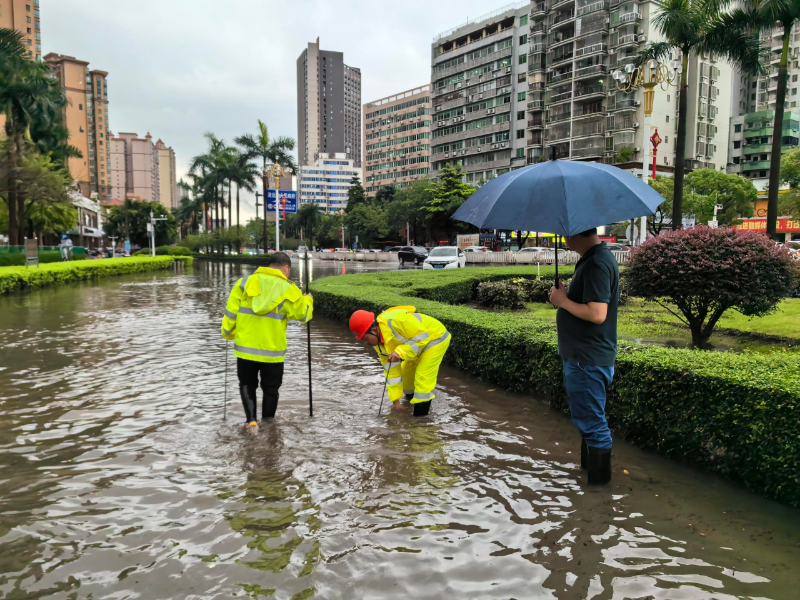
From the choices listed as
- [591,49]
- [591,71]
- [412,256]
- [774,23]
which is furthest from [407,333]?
[591,49]

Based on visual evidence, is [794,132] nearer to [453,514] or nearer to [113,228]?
[453,514]

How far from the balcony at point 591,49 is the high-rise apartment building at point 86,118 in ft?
209

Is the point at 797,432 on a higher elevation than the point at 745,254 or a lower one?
lower

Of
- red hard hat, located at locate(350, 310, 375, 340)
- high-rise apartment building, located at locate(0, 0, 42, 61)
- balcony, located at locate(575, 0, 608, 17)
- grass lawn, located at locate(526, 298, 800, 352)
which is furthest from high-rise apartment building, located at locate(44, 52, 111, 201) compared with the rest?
red hard hat, located at locate(350, 310, 375, 340)

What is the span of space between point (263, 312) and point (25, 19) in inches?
4286

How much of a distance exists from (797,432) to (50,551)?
14.8 ft

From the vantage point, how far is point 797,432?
3570 millimetres

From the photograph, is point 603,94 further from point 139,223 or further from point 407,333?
point 139,223

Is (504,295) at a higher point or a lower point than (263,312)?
lower

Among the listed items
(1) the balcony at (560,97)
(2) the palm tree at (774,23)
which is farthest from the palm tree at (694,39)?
(1) the balcony at (560,97)

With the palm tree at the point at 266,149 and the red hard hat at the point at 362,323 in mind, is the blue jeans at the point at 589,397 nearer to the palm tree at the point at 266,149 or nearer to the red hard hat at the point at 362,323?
the red hard hat at the point at 362,323

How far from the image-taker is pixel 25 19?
88.1 m

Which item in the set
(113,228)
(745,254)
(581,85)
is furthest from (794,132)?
(113,228)

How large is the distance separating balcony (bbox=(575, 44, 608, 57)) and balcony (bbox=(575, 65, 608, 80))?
159 cm
